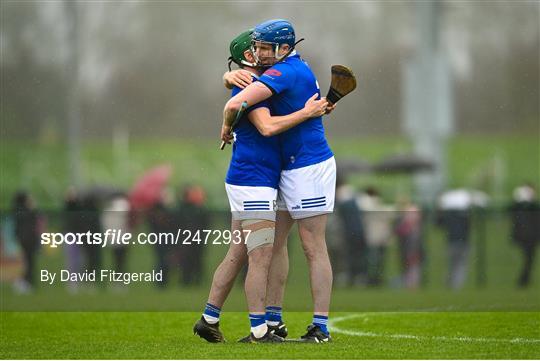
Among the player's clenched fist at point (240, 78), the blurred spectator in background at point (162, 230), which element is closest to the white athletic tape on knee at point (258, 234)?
the player's clenched fist at point (240, 78)

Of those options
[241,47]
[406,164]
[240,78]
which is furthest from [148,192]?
[240,78]

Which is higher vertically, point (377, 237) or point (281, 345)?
point (281, 345)

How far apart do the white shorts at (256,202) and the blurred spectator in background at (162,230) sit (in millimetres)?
4771

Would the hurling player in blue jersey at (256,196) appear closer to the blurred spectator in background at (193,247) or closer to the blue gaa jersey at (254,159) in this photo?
the blue gaa jersey at (254,159)

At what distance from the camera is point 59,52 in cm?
4450

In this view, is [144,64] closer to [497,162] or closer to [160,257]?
[497,162]

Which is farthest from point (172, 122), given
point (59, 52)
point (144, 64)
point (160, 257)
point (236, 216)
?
point (236, 216)

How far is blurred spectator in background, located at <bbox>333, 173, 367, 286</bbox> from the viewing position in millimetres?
18812

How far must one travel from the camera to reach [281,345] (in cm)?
910

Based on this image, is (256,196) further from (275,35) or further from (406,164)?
(406,164)

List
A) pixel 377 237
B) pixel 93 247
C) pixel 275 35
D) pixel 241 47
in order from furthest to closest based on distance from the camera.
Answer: pixel 377 237, pixel 93 247, pixel 241 47, pixel 275 35

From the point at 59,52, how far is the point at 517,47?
19.0 meters

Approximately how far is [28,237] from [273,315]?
7399 mm

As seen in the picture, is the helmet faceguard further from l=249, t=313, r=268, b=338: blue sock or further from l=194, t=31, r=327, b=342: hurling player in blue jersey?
l=249, t=313, r=268, b=338: blue sock
